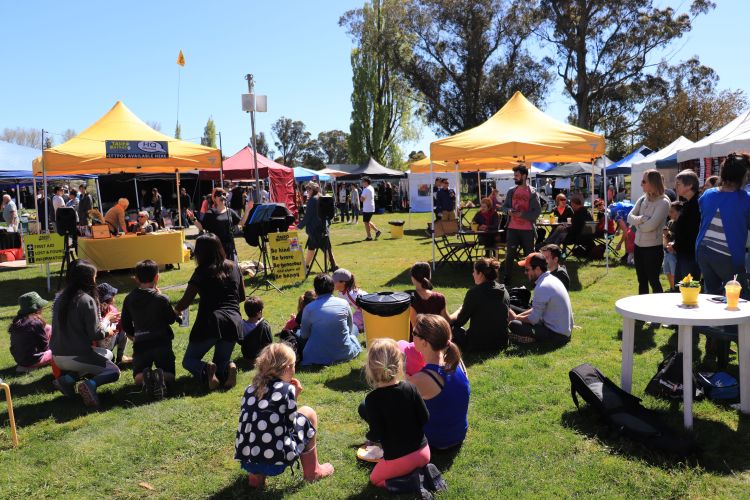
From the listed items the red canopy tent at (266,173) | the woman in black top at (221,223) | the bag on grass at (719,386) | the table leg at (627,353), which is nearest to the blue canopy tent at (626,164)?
the red canopy tent at (266,173)

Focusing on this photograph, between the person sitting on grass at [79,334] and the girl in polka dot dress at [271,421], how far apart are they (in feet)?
7.25

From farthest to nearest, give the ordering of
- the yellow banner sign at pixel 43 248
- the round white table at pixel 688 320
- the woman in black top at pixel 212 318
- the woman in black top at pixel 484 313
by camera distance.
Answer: the yellow banner sign at pixel 43 248
the woman in black top at pixel 484 313
the woman in black top at pixel 212 318
the round white table at pixel 688 320

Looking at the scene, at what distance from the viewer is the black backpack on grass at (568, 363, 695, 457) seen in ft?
11.1

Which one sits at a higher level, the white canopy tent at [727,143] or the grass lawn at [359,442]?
the white canopy tent at [727,143]

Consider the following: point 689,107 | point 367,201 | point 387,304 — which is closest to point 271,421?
point 387,304

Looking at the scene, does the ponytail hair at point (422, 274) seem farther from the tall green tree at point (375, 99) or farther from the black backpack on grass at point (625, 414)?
the tall green tree at point (375, 99)

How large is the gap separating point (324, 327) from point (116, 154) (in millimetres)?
7204

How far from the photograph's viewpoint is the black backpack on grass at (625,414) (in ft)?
11.1

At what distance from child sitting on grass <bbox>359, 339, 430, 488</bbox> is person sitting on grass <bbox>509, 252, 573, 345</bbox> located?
296 centimetres

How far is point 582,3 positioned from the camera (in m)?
33.6

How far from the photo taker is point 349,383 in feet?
16.1

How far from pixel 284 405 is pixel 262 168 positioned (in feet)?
63.3

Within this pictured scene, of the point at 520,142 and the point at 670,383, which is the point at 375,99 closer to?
the point at 520,142

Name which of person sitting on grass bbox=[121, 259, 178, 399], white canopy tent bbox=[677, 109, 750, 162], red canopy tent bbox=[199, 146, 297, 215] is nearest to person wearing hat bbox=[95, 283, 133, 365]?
person sitting on grass bbox=[121, 259, 178, 399]
